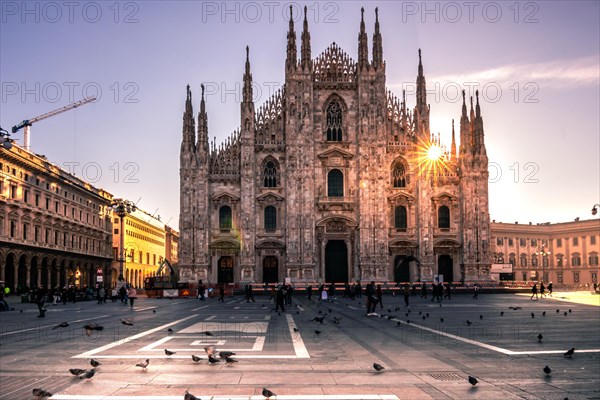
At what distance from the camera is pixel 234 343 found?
58.1 feet

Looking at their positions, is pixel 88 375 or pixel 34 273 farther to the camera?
pixel 34 273

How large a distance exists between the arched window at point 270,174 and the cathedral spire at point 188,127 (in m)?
7.54

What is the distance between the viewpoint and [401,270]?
66188 millimetres

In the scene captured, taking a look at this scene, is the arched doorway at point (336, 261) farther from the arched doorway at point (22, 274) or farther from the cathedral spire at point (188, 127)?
the arched doorway at point (22, 274)

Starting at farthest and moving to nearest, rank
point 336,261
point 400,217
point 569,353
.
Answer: point 400,217 < point 336,261 < point 569,353

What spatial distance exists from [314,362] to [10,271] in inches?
2253

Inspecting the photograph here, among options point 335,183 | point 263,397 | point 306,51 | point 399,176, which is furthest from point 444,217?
point 263,397

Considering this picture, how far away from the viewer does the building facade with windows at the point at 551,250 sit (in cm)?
11556

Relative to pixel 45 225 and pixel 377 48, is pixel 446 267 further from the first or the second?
pixel 45 225

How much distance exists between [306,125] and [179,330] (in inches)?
1752

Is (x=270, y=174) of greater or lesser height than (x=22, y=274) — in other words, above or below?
above

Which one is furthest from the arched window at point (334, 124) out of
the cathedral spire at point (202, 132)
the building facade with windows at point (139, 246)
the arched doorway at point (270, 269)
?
the building facade with windows at point (139, 246)

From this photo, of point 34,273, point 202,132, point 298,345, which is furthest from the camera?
point 34,273

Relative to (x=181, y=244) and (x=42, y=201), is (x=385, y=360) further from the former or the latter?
(x=42, y=201)
